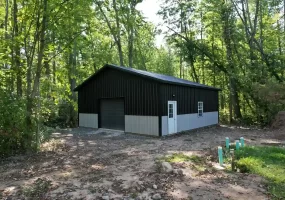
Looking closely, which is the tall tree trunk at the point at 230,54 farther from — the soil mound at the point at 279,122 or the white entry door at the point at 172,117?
the white entry door at the point at 172,117

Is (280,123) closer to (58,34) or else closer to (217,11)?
(217,11)

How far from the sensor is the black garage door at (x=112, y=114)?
13086 millimetres

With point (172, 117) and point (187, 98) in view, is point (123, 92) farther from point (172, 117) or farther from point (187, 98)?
point (187, 98)

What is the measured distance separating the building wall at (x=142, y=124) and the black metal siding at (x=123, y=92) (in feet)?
0.82

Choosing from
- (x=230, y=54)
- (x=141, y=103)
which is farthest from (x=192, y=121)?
(x=230, y=54)

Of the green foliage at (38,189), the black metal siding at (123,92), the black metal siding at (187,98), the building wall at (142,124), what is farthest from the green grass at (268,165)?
the black metal siding at (123,92)

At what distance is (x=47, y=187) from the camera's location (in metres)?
4.48

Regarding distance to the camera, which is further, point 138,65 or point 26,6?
point 138,65

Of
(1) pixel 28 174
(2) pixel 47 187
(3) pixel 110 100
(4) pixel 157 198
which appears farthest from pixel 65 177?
(3) pixel 110 100

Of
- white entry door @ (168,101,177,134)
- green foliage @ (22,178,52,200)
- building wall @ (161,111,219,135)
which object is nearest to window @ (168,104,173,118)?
white entry door @ (168,101,177,134)

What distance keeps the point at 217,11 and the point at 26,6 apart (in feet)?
51.1

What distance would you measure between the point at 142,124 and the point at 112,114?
2612 millimetres

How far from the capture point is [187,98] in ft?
44.7

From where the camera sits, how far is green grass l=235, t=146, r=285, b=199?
4533 millimetres
